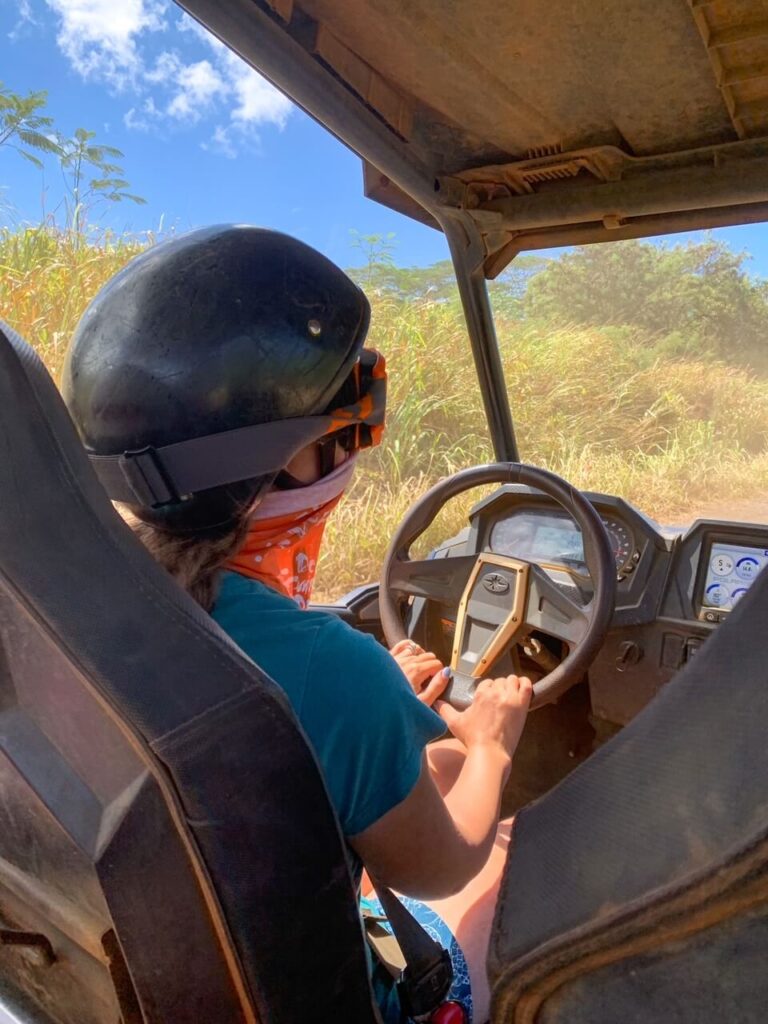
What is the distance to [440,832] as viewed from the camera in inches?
42.8

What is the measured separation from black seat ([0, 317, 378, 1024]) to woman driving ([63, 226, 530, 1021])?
17 cm

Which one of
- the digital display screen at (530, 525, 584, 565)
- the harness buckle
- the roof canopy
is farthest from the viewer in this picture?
the digital display screen at (530, 525, 584, 565)

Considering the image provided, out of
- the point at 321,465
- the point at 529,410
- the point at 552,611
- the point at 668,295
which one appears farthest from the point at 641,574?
the point at 529,410

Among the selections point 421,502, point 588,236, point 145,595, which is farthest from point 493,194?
point 145,595

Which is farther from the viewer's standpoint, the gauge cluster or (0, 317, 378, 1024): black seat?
the gauge cluster

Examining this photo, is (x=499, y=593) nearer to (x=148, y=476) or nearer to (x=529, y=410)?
(x=148, y=476)

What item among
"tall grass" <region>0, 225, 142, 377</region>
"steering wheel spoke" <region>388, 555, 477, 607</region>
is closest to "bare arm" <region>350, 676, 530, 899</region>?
"steering wheel spoke" <region>388, 555, 477, 607</region>

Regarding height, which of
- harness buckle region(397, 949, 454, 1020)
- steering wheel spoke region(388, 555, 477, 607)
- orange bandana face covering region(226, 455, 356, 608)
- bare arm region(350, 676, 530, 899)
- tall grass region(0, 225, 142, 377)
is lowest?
harness buckle region(397, 949, 454, 1020)

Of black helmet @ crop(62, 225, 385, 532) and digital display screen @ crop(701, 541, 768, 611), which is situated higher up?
black helmet @ crop(62, 225, 385, 532)

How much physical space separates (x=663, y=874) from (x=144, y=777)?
1.44ft

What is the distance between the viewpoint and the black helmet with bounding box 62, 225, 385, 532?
1.04m

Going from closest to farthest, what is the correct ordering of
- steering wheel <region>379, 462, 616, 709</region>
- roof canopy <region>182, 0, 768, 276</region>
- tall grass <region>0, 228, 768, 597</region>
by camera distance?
roof canopy <region>182, 0, 768, 276</region>
steering wheel <region>379, 462, 616, 709</region>
tall grass <region>0, 228, 768, 597</region>

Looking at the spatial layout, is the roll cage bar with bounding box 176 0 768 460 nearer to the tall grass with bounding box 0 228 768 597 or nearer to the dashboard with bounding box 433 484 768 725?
the dashboard with bounding box 433 484 768 725

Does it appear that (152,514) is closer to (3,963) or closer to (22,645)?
(22,645)
